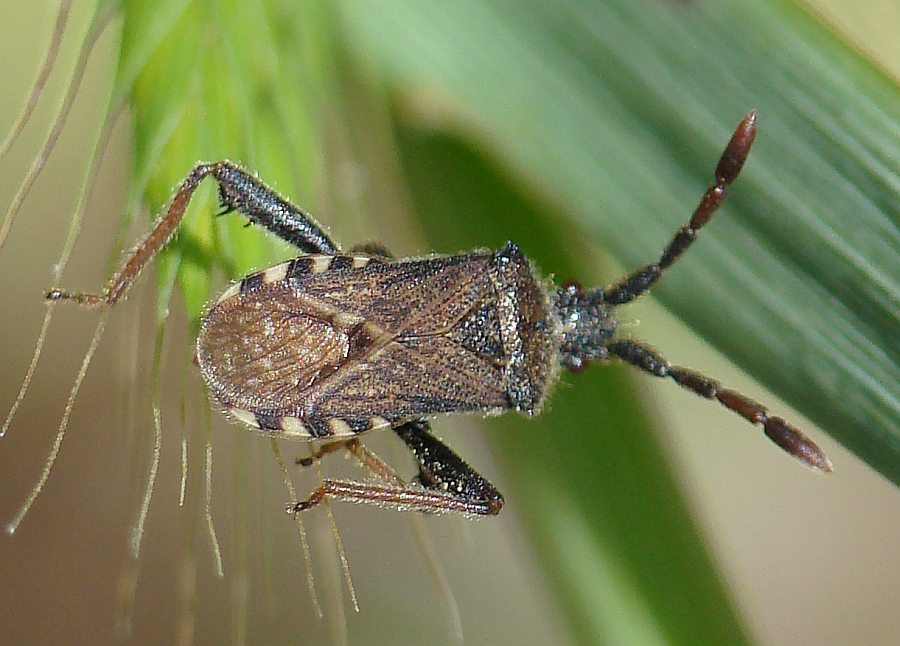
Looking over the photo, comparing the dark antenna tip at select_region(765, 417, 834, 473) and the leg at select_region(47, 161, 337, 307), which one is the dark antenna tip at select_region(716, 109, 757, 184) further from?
the leg at select_region(47, 161, 337, 307)

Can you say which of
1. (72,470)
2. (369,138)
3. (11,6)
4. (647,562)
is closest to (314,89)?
(369,138)

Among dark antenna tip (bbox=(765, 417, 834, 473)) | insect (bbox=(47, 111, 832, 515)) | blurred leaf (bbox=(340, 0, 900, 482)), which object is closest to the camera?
blurred leaf (bbox=(340, 0, 900, 482))

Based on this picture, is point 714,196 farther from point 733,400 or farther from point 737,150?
point 733,400

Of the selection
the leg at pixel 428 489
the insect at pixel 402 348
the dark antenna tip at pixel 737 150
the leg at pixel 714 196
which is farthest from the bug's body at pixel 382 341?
the dark antenna tip at pixel 737 150

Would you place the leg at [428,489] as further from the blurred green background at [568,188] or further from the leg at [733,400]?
the leg at [733,400]

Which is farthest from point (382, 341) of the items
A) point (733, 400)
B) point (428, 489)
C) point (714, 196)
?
point (714, 196)

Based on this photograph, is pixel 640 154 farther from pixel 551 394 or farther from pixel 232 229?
pixel 232 229

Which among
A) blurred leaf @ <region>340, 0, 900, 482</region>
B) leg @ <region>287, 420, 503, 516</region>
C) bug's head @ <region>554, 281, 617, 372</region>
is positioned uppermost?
blurred leaf @ <region>340, 0, 900, 482</region>

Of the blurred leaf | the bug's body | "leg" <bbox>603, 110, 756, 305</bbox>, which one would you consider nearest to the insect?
the bug's body
